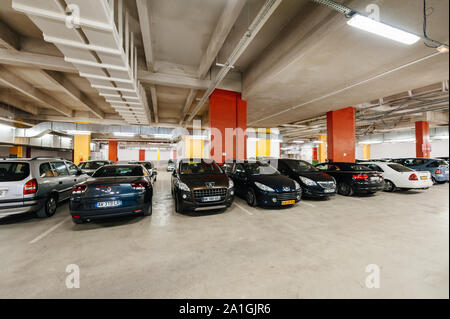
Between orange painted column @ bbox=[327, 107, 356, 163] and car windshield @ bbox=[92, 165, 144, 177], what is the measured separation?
938cm

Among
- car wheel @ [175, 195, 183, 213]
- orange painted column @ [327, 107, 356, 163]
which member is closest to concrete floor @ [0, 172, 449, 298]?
car wheel @ [175, 195, 183, 213]

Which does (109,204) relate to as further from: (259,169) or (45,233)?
(259,169)

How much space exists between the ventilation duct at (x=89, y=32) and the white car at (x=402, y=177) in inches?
368

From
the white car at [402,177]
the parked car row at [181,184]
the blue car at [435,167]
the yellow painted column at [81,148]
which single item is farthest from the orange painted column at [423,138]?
the yellow painted column at [81,148]

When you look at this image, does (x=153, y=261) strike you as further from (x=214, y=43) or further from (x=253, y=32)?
(x=214, y=43)

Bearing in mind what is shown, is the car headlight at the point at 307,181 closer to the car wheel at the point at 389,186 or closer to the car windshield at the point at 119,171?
the car wheel at the point at 389,186

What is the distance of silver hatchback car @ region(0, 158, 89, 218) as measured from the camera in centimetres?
349

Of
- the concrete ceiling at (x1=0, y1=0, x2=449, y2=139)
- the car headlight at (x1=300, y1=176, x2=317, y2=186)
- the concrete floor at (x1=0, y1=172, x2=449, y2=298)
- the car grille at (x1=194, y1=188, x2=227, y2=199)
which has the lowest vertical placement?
the concrete floor at (x1=0, y1=172, x2=449, y2=298)

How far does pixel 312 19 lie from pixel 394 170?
6319 millimetres

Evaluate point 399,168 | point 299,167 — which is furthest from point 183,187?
point 399,168

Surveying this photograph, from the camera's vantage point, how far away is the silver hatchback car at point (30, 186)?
3486 millimetres

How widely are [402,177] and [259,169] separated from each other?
5.58 m

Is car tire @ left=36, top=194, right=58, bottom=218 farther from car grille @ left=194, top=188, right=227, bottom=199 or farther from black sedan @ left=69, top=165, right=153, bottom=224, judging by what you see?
car grille @ left=194, top=188, right=227, bottom=199

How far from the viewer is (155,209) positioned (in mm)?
4848
